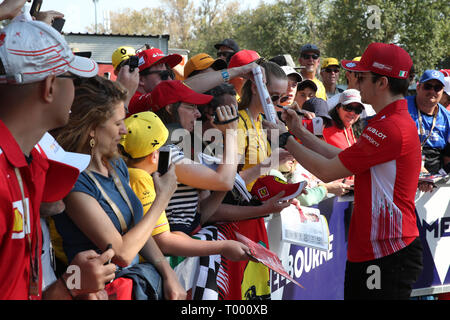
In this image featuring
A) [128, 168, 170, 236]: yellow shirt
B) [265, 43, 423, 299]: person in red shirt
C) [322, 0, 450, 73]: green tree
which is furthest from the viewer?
[322, 0, 450, 73]: green tree

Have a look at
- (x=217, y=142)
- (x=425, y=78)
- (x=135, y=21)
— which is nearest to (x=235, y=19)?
(x=135, y=21)

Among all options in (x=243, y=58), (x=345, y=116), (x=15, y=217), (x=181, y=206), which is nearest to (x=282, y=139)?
(x=181, y=206)

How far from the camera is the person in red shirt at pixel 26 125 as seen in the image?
1.62 metres

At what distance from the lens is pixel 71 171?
195 cm

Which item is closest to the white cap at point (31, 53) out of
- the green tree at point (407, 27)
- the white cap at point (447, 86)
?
the white cap at point (447, 86)

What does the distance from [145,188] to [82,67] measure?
1034mm

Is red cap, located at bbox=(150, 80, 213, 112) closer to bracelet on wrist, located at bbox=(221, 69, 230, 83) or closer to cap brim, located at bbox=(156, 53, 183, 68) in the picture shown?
bracelet on wrist, located at bbox=(221, 69, 230, 83)

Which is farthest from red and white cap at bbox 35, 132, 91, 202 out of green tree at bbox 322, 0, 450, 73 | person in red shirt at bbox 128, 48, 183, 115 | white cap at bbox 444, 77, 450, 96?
green tree at bbox 322, 0, 450, 73

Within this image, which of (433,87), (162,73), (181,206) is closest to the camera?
(181,206)

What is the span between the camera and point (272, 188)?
3854 mm

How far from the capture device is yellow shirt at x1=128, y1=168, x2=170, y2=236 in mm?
2795

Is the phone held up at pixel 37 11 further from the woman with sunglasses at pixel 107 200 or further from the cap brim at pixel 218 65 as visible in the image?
the cap brim at pixel 218 65

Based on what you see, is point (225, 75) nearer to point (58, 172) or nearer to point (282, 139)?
point (282, 139)

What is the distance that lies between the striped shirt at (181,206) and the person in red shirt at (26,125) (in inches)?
53.0
